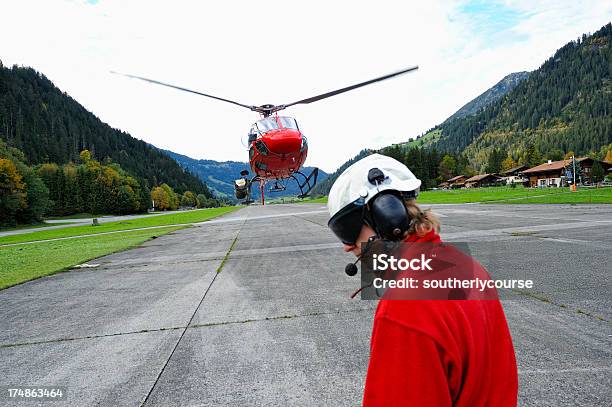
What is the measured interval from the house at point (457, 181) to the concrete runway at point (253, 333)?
150864mm

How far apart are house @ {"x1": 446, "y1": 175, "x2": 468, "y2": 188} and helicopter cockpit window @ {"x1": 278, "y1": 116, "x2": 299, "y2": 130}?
147220 millimetres

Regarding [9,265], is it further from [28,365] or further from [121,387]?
[121,387]

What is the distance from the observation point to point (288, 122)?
17531mm

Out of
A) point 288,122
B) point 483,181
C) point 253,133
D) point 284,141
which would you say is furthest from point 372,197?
point 483,181

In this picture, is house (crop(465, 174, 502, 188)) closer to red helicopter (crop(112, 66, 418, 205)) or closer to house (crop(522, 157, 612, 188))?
house (crop(522, 157, 612, 188))

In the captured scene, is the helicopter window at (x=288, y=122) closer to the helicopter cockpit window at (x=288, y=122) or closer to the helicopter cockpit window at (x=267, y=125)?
the helicopter cockpit window at (x=288, y=122)

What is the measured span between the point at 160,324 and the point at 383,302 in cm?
605

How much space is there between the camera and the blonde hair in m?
1.71

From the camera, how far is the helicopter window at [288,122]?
17344mm

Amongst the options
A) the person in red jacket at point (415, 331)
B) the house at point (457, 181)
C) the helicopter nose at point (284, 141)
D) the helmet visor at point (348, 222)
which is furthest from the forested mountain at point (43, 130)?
the person in red jacket at point (415, 331)

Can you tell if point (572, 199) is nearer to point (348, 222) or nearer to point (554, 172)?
point (348, 222)

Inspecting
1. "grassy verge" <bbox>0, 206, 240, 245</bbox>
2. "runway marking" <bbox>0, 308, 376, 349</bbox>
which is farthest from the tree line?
"runway marking" <bbox>0, 308, 376, 349</bbox>

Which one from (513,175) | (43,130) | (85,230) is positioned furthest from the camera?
(43,130)

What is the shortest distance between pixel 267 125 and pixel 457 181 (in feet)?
492
